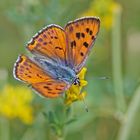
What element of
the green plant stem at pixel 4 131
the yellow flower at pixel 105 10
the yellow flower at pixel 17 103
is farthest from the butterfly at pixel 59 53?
the yellow flower at pixel 105 10

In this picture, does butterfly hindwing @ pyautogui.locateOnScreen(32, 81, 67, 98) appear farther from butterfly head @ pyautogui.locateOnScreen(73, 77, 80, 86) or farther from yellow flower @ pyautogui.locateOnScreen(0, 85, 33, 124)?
yellow flower @ pyautogui.locateOnScreen(0, 85, 33, 124)

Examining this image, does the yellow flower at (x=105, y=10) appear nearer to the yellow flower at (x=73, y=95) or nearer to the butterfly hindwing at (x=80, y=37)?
the butterfly hindwing at (x=80, y=37)

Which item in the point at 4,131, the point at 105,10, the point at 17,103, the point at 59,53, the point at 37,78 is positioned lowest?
the point at 4,131

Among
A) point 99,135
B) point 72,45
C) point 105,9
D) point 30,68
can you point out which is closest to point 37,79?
point 30,68

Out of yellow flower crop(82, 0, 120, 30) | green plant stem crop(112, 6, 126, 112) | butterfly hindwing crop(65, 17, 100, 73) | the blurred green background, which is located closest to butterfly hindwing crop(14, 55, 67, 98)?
butterfly hindwing crop(65, 17, 100, 73)

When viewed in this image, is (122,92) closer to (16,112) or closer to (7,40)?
(16,112)

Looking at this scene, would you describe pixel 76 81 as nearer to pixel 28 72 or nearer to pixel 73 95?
pixel 73 95

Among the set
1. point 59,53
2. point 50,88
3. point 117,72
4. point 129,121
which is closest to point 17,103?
point 117,72
